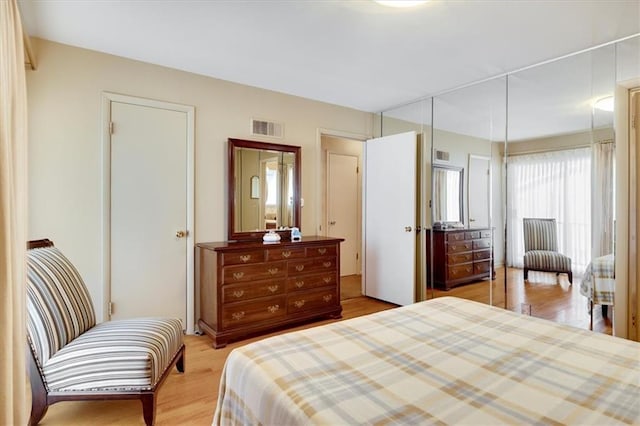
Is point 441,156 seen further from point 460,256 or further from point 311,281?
point 311,281

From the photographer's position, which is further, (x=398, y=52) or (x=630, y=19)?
(x=398, y=52)

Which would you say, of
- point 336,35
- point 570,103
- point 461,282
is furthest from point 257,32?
point 461,282

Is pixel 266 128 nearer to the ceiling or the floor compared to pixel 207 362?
nearer to the ceiling

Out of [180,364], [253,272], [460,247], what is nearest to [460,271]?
[460,247]

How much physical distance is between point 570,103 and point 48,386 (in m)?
4.35

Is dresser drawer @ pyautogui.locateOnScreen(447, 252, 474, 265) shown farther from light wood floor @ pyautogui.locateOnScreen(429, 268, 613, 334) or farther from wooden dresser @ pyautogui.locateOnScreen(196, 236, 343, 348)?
wooden dresser @ pyautogui.locateOnScreen(196, 236, 343, 348)

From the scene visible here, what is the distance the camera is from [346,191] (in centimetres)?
584

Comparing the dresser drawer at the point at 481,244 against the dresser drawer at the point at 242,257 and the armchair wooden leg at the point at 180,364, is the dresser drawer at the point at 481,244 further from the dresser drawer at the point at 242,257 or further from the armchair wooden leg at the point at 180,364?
the armchair wooden leg at the point at 180,364

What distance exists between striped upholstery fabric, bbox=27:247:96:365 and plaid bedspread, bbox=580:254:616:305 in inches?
150

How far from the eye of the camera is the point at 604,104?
2.64 meters

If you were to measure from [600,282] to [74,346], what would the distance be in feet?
12.3

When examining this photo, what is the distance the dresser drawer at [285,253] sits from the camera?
317 cm

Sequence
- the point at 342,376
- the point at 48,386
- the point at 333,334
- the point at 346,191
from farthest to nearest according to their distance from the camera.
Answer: the point at 346,191 < the point at 48,386 < the point at 333,334 < the point at 342,376

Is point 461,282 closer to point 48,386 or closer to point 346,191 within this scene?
point 346,191
